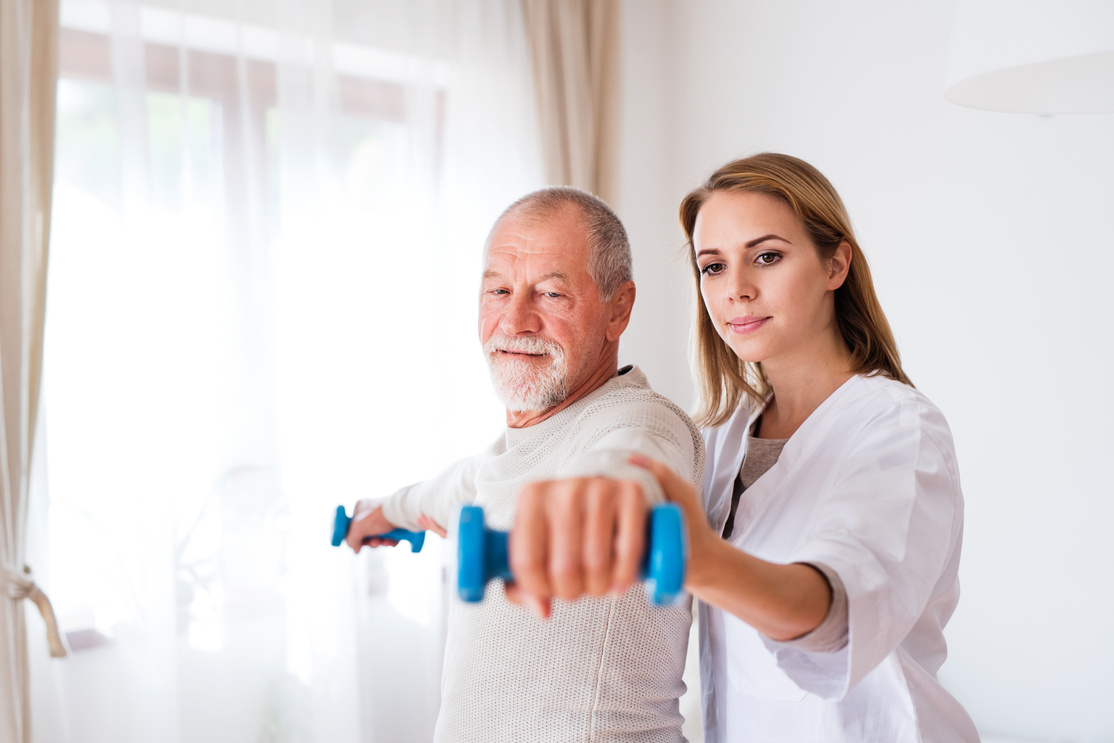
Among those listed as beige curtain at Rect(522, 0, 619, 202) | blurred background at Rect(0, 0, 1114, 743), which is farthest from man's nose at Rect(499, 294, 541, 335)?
beige curtain at Rect(522, 0, 619, 202)

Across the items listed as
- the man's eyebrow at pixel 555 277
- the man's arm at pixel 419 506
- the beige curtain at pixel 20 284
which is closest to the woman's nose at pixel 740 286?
the man's eyebrow at pixel 555 277

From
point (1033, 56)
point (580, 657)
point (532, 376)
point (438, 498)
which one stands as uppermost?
point (1033, 56)

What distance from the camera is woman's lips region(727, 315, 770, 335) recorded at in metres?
1.28

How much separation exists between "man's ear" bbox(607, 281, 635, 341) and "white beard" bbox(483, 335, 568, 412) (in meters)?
0.11

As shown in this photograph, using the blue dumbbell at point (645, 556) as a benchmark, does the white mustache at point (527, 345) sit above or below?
above

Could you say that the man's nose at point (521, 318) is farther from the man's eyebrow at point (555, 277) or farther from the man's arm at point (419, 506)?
the man's arm at point (419, 506)

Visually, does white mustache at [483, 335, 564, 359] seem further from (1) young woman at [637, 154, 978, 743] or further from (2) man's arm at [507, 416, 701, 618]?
(2) man's arm at [507, 416, 701, 618]

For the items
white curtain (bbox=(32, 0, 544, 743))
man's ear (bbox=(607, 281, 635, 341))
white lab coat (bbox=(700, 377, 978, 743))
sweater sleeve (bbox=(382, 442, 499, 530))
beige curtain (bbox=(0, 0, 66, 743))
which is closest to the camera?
white lab coat (bbox=(700, 377, 978, 743))

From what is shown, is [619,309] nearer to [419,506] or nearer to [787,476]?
[787,476]

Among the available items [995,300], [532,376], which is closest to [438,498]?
[532,376]

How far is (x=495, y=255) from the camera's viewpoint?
4.00ft

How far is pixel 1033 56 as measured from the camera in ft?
3.51

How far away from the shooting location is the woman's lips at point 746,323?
1284mm

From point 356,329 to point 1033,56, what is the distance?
1.89m
